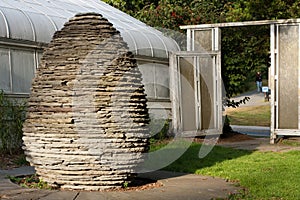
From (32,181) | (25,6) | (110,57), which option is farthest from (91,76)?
(25,6)

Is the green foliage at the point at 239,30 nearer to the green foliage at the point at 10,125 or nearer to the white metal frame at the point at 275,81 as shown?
the white metal frame at the point at 275,81

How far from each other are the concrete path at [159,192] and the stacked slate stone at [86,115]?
29cm

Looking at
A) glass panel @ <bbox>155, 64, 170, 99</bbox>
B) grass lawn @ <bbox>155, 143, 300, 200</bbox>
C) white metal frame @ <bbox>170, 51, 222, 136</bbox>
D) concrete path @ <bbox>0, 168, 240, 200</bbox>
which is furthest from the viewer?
glass panel @ <bbox>155, 64, 170, 99</bbox>

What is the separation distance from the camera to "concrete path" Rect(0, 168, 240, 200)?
5653 millimetres

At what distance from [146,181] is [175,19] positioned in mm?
9865

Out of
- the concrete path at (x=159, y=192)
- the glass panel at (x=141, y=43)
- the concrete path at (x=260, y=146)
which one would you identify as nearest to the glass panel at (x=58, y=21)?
the glass panel at (x=141, y=43)

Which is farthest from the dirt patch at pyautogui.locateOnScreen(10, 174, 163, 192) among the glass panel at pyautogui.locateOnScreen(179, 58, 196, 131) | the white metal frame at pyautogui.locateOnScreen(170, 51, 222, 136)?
the glass panel at pyautogui.locateOnScreen(179, 58, 196, 131)

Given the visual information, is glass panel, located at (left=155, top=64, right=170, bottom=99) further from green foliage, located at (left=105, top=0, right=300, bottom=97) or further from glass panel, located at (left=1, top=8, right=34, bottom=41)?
glass panel, located at (left=1, top=8, right=34, bottom=41)

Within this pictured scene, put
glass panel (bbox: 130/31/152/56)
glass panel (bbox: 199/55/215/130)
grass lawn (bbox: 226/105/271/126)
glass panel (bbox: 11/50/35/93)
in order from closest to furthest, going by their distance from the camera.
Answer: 1. glass panel (bbox: 11/50/35/93)
2. glass panel (bbox: 199/55/215/130)
3. glass panel (bbox: 130/31/152/56)
4. grass lawn (bbox: 226/105/271/126)

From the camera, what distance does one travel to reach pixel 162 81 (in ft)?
50.8

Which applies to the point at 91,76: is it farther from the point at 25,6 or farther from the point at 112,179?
the point at 25,6

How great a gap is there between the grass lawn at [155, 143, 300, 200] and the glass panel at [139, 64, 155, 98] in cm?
327

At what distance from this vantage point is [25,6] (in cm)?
1209

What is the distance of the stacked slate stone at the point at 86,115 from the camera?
6078 mm
